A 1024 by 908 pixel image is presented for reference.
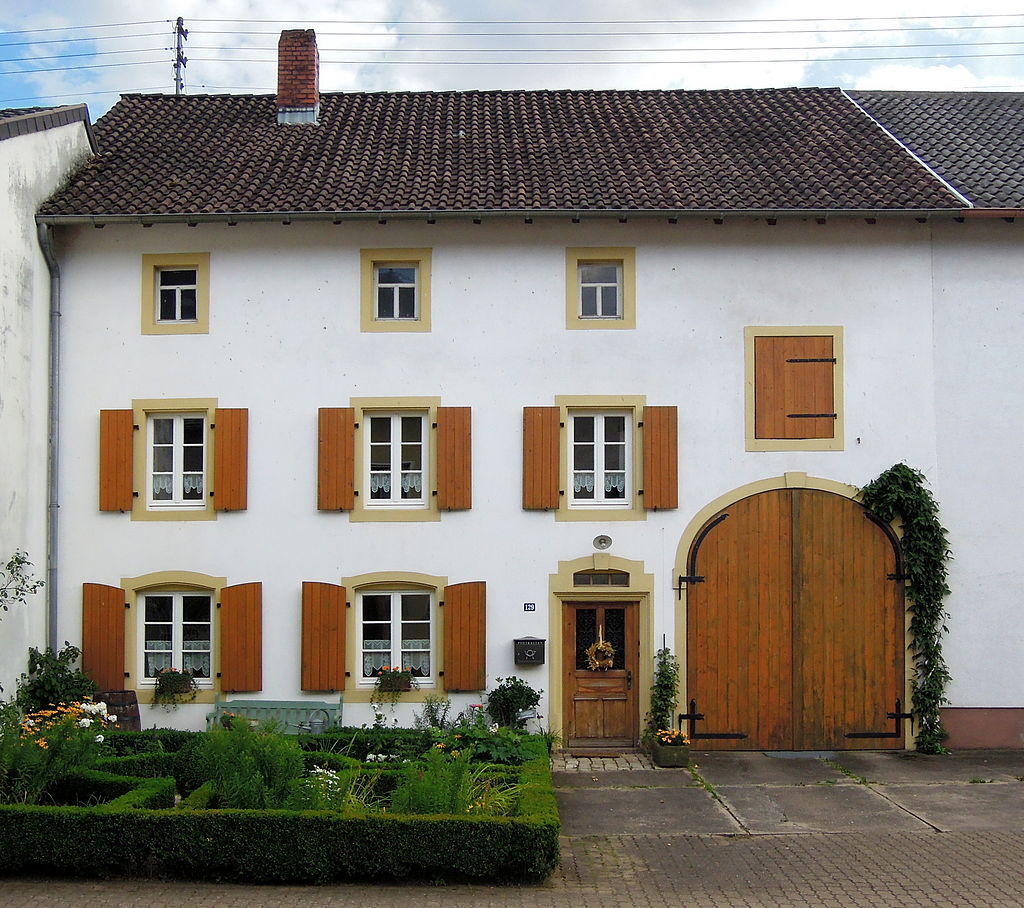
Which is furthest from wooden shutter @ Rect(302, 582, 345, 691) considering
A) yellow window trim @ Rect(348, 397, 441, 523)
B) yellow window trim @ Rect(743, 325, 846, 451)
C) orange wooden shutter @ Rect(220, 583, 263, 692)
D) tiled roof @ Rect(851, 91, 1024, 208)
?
tiled roof @ Rect(851, 91, 1024, 208)

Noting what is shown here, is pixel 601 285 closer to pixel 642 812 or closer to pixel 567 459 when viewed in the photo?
pixel 567 459

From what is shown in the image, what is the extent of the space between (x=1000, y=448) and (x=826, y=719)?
14.1 ft

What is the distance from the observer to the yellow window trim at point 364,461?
14.0m

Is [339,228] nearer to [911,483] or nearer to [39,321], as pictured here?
[39,321]

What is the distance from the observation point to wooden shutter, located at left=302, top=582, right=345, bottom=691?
45.1ft

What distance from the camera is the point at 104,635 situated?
1388cm

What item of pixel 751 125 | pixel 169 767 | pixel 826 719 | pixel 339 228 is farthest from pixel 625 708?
pixel 751 125

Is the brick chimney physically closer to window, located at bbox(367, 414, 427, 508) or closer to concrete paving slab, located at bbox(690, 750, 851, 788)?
window, located at bbox(367, 414, 427, 508)

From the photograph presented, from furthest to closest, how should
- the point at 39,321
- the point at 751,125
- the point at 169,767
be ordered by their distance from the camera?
1. the point at 751,125
2. the point at 39,321
3. the point at 169,767

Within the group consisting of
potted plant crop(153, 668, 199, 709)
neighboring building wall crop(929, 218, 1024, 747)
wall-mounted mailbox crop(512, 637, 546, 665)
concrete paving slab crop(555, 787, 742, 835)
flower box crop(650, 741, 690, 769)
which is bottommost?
concrete paving slab crop(555, 787, 742, 835)

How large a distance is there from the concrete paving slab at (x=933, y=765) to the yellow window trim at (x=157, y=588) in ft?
26.8

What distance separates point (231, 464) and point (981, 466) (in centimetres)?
996

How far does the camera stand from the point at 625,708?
46.2 ft

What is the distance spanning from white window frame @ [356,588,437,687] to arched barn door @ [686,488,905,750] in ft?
11.1
